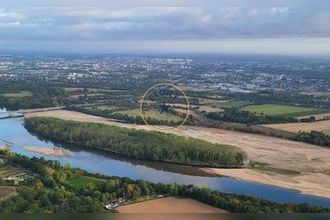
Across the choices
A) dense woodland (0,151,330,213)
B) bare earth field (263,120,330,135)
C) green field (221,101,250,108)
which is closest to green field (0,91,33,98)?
green field (221,101,250,108)

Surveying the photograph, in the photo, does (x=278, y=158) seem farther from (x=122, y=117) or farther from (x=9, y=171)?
(x=9, y=171)

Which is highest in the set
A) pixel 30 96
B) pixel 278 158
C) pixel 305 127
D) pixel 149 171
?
pixel 30 96

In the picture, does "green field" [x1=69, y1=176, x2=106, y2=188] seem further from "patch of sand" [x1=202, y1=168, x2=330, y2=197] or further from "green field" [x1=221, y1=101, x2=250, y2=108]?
"green field" [x1=221, y1=101, x2=250, y2=108]

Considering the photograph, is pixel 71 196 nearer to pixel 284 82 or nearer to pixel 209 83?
pixel 209 83

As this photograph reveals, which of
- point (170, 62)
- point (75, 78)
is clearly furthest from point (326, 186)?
point (75, 78)

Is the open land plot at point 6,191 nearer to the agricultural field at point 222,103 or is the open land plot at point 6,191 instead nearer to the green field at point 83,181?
the green field at point 83,181

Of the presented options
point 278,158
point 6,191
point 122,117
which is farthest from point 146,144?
point 6,191
